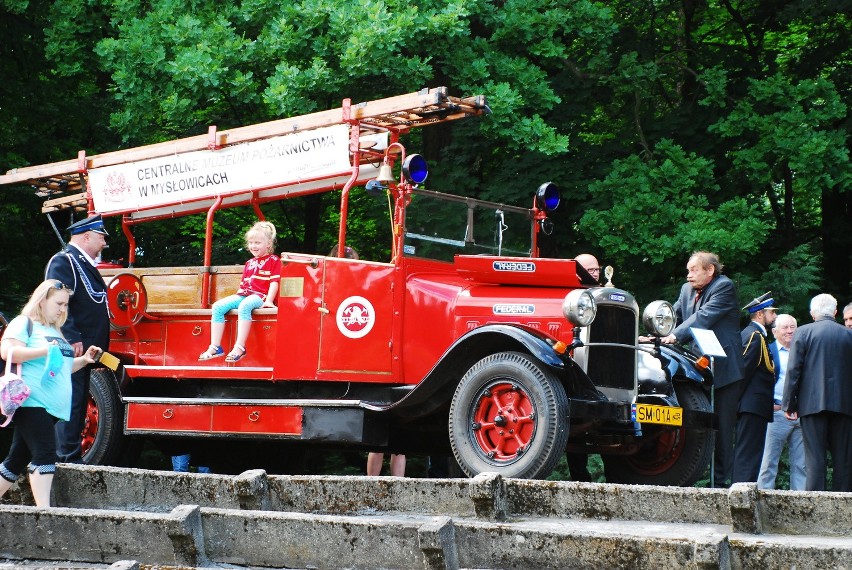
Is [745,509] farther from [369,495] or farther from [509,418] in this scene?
[369,495]

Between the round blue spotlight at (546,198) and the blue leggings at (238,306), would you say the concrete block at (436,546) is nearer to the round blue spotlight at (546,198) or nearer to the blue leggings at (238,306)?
the blue leggings at (238,306)

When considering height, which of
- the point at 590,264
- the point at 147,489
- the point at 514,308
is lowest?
the point at 147,489

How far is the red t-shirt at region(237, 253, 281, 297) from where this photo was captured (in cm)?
951

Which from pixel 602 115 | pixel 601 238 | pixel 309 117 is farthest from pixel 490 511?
pixel 602 115

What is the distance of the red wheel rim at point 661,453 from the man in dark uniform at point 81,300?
4059mm

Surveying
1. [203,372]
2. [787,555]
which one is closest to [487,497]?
[787,555]

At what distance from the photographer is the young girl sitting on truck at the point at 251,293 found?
9398 millimetres

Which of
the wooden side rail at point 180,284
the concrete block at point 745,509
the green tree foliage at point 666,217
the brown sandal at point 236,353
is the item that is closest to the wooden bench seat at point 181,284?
the wooden side rail at point 180,284

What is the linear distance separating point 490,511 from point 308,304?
116 inches

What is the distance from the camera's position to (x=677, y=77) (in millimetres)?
15969

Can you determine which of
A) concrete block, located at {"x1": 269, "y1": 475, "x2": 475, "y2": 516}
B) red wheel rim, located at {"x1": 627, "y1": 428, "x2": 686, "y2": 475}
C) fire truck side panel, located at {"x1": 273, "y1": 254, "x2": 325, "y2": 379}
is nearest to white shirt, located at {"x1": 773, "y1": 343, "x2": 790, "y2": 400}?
red wheel rim, located at {"x1": 627, "y1": 428, "x2": 686, "y2": 475}

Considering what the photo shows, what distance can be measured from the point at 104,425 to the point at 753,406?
528 cm

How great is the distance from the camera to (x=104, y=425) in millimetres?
10125

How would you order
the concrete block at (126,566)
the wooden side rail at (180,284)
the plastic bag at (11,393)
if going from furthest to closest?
1. the wooden side rail at (180,284)
2. the plastic bag at (11,393)
3. the concrete block at (126,566)
